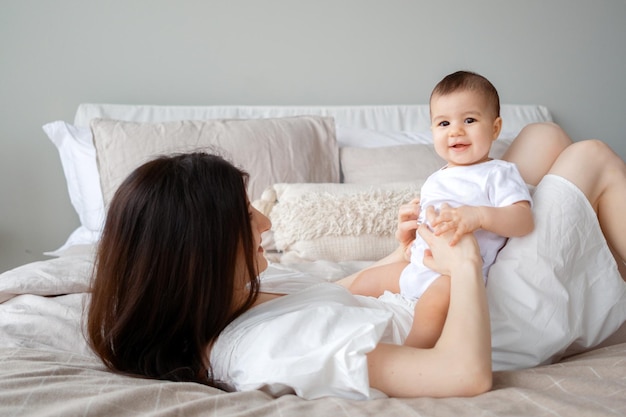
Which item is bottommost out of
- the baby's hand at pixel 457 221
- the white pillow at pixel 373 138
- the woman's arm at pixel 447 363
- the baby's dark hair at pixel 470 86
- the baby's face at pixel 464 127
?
the woman's arm at pixel 447 363

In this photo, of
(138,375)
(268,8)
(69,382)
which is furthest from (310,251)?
(268,8)

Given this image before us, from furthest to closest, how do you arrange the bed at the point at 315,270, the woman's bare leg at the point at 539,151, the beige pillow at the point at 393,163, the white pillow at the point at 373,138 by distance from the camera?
the white pillow at the point at 373,138
the beige pillow at the point at 393,163
the woman's bare leg at the point at 539,151
the bed at the point at 315,270

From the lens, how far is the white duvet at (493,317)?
38.8 inches

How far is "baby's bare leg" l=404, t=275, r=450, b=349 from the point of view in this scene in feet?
3.76

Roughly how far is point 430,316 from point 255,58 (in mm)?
2066

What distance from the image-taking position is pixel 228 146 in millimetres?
2336

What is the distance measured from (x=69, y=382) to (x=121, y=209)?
27 cm

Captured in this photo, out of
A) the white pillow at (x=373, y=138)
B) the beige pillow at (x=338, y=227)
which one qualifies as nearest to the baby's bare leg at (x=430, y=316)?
the beige pillow at (x=338, y=227)

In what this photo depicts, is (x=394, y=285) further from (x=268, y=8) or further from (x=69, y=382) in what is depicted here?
(x=268, y=8)

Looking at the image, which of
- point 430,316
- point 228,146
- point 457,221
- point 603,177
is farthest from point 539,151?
point 228,146

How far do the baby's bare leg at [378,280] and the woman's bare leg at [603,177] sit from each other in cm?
38

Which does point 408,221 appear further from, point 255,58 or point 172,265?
point 255,58

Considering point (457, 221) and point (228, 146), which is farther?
point (228, 146)

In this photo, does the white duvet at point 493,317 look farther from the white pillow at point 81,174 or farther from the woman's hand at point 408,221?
the white pillow at point 81,174
